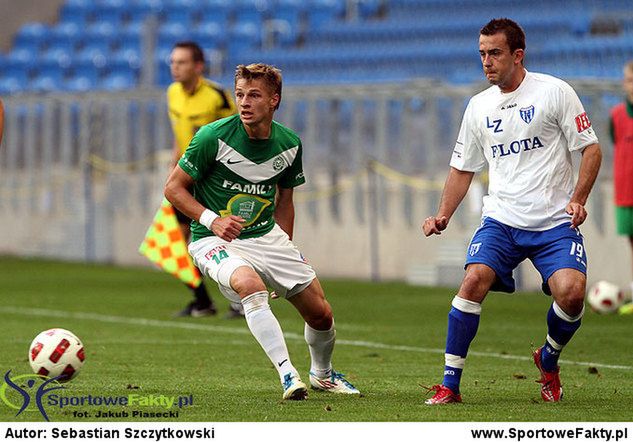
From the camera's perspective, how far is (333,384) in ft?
26.5

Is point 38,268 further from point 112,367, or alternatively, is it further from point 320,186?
point 112,367

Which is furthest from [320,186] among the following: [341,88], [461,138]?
[461,138]

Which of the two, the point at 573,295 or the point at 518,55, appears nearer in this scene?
the point at 573,295

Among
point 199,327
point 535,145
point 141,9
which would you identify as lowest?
point 199,327

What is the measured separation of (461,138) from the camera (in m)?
7.95

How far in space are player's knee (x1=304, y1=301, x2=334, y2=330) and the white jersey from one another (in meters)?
1.03

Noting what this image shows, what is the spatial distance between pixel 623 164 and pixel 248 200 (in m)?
7.05

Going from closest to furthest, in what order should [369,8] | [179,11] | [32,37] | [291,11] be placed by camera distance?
[369,8] → [291,11] → [179,11] → [32,37]

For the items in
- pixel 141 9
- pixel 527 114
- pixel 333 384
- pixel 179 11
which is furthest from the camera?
pixel 141 9

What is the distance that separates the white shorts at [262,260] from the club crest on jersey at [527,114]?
1395mm

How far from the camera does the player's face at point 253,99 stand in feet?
25.1

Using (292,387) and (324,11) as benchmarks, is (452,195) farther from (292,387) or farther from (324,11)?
(324,11)

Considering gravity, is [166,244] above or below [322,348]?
below

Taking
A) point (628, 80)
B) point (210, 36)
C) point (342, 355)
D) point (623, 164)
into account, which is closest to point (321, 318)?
point (342, 355)
